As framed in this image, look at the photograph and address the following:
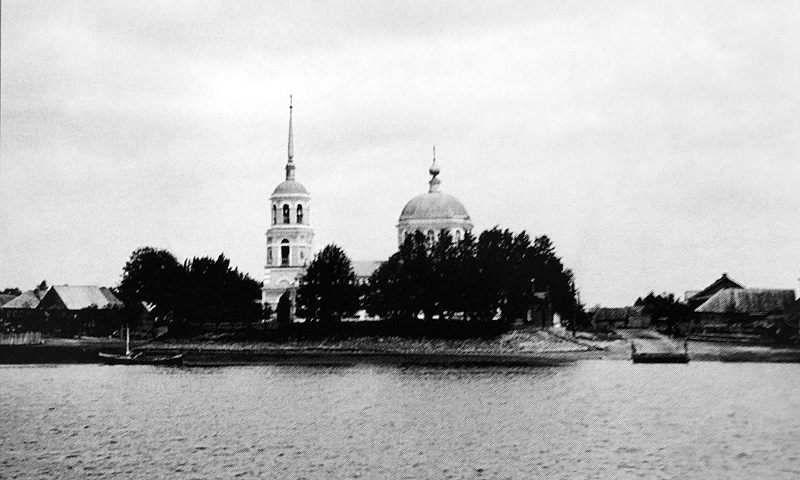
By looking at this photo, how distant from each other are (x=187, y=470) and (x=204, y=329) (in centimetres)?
7599

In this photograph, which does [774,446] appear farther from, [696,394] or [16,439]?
[16,439]

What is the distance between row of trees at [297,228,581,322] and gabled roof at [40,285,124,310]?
23890mm

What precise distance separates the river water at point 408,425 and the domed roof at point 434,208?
6379 cm

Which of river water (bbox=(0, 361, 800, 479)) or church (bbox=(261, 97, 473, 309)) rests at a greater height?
church (bbox=(261, 97, 473, 309))

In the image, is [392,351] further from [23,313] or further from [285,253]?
[285,253]

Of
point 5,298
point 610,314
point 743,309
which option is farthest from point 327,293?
point 610,314

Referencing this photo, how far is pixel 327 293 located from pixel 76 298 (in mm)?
29933

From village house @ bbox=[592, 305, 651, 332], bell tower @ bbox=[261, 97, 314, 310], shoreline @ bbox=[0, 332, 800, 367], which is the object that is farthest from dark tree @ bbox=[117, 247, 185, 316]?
village house @ bbox=[592, 305, 651, 332]

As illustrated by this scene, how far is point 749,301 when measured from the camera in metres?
93.6

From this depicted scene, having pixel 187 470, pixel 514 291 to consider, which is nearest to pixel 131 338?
pixel 514 291

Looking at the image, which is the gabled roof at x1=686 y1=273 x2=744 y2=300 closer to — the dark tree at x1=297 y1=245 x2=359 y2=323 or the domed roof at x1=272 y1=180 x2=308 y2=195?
the dark tree at x1=297 y1=245 x2=359 y2=323

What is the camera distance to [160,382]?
227 feet

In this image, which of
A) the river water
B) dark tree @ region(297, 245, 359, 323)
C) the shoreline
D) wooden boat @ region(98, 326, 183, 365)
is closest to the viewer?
the river water

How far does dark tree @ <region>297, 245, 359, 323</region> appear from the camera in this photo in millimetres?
108688
